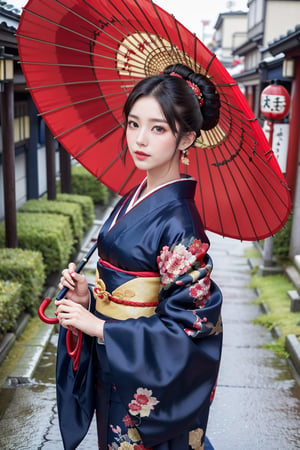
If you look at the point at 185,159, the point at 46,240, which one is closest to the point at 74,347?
the point at 185,159

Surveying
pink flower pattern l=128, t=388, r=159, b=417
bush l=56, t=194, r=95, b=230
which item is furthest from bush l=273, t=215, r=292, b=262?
pink flower pattern l=128, t=388, r=159, b=417

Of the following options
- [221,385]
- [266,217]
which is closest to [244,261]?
[221,385]

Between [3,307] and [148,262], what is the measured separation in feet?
11.4

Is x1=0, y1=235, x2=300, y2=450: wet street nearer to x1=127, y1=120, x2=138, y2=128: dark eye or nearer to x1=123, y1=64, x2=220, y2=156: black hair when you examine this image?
x1=127, y1=120, x2=138, y2=128: dark eye

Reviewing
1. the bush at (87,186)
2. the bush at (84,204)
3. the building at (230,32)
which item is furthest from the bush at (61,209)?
the building at (230,32)

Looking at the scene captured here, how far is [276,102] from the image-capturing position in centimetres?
964

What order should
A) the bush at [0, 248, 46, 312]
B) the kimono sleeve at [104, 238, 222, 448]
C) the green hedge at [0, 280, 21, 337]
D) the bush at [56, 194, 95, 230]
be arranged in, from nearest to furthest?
1. the kimono sleeve at [104, 238, 222, 448]
2. the green hedge at [0, 280, 21, 337]
3. the bush at [0, 248, 46, 312]
4. the bush at [56, 194, 95, 230]

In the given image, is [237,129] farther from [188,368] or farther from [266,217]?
[188,368]

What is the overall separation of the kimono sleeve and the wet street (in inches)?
87.1

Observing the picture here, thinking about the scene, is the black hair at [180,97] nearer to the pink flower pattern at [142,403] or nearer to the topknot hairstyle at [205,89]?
the topknot hairstyle at [205,89]

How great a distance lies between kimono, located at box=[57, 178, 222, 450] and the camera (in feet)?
8.11

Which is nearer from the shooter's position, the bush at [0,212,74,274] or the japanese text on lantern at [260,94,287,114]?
the bush at [0,212,74,274]

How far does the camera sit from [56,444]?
4.48 metres

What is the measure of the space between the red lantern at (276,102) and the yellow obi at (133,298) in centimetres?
759
